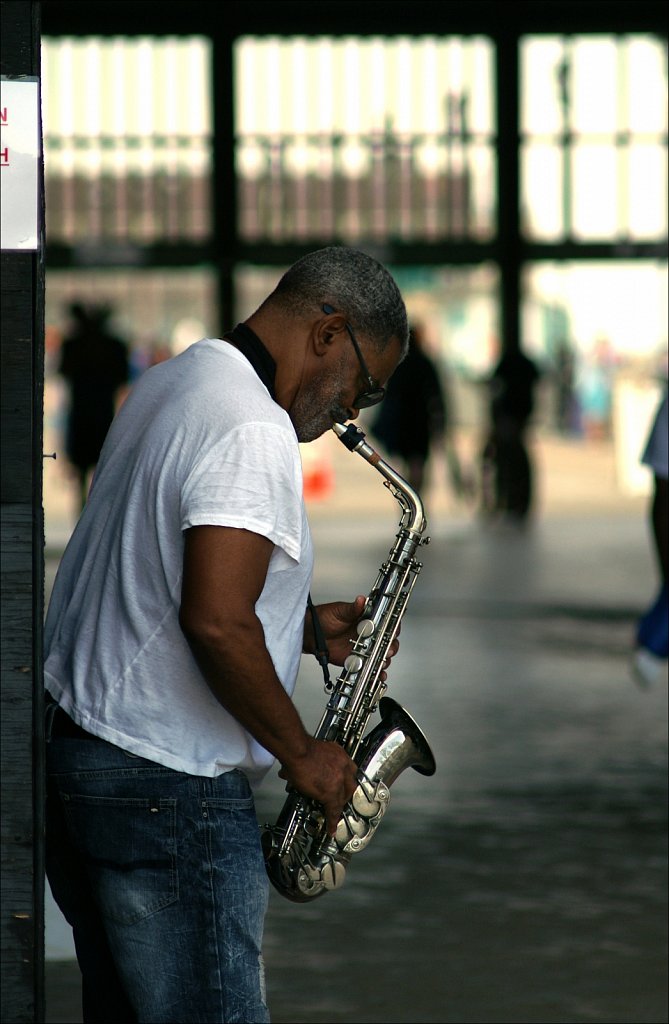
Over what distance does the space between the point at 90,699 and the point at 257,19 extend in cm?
1792

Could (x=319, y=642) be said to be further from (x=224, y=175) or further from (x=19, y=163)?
(x=224, y=175)

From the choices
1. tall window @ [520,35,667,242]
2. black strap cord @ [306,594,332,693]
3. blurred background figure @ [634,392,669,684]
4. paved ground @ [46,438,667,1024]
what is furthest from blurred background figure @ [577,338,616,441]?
black strap cord @ [306,594,332,693]

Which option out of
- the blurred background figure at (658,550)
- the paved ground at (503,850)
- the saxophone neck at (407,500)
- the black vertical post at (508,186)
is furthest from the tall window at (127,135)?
the saxophone neck at (407,500)

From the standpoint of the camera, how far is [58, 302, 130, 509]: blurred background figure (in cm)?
1593

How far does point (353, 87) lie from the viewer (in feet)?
68.2

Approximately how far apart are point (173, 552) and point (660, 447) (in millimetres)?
4096

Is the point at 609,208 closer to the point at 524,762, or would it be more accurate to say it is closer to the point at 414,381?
the point at 414,381

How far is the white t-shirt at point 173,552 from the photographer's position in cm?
269

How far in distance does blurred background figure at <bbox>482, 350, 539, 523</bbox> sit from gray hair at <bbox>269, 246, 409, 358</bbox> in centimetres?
1454

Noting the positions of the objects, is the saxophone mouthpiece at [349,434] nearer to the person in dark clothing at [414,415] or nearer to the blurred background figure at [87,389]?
the blurred background figure at [87,389]

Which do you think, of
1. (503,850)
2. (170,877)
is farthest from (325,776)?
(503,850)

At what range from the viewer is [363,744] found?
10.8ft

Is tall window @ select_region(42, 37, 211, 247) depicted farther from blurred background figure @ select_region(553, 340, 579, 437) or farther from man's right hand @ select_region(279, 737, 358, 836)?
man's right hand @ select_region(279, 737, 358, 836)

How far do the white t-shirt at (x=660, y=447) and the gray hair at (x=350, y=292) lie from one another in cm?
378
